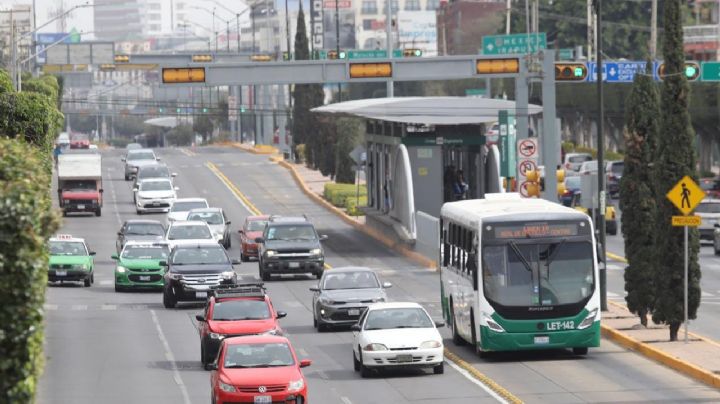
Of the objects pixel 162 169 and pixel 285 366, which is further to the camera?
pixel 162 169

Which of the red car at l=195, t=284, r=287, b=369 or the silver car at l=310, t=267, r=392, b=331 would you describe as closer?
the red car at l=195, t=284, r=287, b=369

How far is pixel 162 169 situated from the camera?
264ft

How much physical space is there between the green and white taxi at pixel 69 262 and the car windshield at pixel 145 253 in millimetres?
2109

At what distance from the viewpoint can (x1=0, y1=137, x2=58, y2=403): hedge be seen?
489 inches

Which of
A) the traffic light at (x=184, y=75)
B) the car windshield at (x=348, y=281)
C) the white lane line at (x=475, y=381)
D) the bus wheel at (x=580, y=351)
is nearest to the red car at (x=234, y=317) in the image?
the white lane line at (x=475, y=381)

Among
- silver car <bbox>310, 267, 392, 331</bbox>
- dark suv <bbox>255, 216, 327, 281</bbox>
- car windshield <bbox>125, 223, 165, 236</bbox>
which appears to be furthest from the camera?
car windshield <bbox>125, 223, 165, 236</bbox>

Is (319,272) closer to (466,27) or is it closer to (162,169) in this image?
(162,169)

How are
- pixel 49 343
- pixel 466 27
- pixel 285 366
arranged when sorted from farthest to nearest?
1. pixel 466 27
2. pixel 49 343
3. pixel 285 366

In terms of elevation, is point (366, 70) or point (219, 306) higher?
point (366, 70)

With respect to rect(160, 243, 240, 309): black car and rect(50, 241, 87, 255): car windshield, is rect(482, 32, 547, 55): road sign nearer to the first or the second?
rect(50, 241, 87, 255): car windshield

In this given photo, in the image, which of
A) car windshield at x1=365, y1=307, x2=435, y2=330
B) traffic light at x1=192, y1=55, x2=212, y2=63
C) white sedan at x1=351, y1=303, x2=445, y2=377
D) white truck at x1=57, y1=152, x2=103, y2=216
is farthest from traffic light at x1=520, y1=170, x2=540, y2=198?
traffic light at x1=192, y1=55, x2=212, y2=63

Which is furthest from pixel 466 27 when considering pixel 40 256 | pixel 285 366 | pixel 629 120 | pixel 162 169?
pixel 40 256

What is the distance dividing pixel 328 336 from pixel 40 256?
2297 centimetres

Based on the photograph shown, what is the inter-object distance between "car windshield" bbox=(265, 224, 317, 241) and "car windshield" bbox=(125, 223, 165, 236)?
6425mm
